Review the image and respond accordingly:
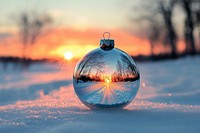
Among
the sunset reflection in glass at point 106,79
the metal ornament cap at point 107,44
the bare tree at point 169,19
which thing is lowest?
the sunset reflection in glass at point 106,79

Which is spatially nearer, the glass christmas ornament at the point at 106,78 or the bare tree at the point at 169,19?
the glass christmas ornament at the point at 106,78

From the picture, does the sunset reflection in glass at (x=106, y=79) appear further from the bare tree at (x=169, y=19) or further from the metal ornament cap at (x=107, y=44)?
the bare tree at (x=169, y=19)

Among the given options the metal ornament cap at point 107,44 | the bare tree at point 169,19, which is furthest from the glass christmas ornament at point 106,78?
the bare tree at point 169,19

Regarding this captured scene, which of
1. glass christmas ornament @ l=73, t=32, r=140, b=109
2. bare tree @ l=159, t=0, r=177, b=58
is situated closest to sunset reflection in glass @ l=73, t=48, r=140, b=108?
glass christmas ornament @ l=73, t=32, r=140, b=109

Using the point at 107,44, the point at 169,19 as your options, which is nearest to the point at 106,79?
the point at 107,44

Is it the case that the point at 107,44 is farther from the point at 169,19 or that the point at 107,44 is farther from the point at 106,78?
the point at 169,19

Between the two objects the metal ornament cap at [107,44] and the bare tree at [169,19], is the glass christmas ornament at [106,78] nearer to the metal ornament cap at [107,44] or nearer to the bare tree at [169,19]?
the metal ornament cap at [107,44]

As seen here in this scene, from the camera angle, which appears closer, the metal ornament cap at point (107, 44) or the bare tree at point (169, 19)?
the metal ornament cap at point (107, 44)

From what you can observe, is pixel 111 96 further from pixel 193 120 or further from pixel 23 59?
pixel 23 59

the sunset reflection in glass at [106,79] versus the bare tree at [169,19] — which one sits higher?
the bare tree at [169,19]
